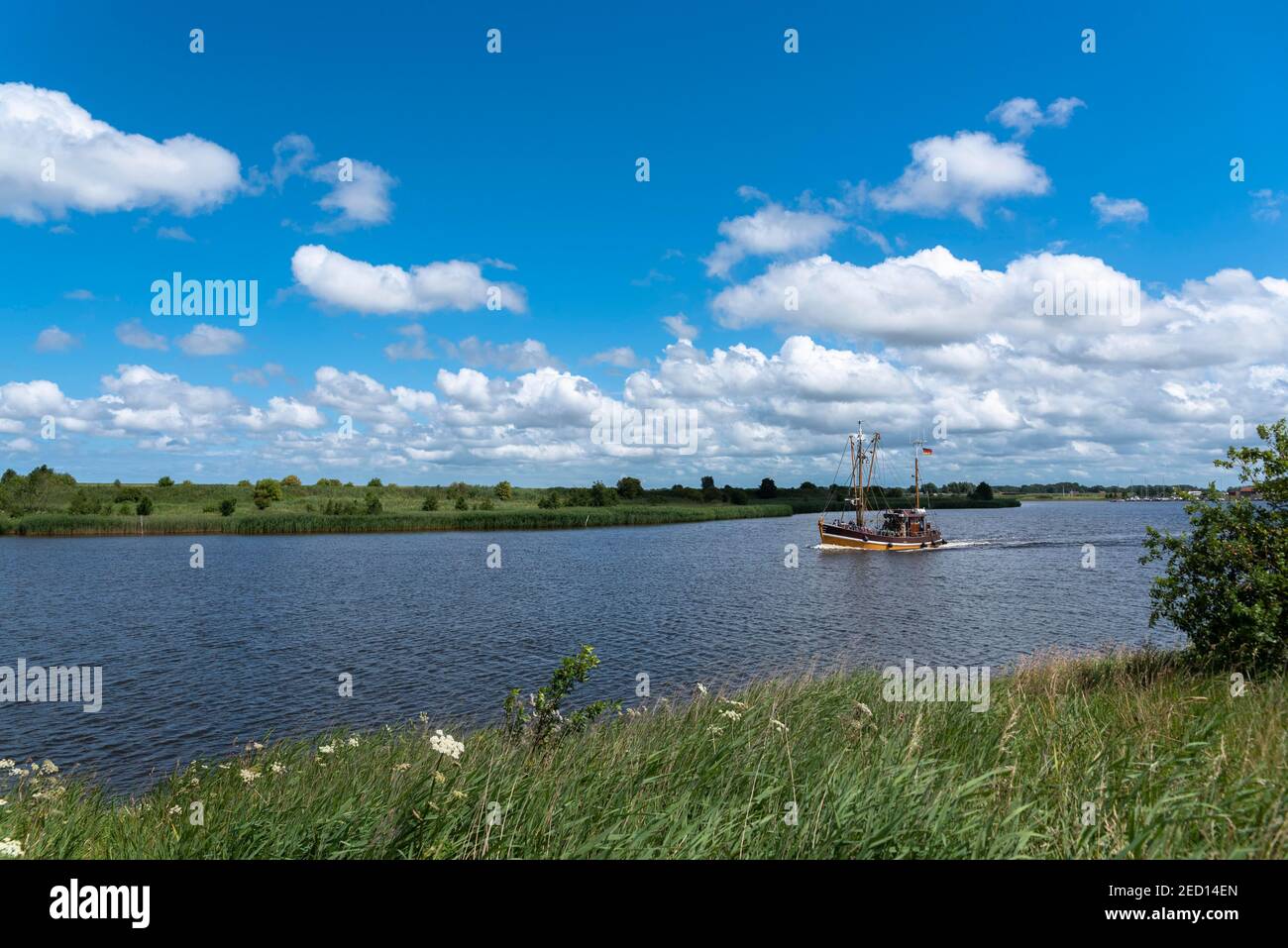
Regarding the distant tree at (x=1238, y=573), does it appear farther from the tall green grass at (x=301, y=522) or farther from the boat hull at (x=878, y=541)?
the tall green grass at (x=301, y=522)

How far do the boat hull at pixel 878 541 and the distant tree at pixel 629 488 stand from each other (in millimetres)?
85698

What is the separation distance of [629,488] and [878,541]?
94218 millimetres

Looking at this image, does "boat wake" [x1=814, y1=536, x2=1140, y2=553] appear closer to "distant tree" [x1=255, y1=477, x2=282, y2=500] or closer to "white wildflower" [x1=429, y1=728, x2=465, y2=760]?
"white wildflower" [x1=429, y1=728, x2=465, y2=760]

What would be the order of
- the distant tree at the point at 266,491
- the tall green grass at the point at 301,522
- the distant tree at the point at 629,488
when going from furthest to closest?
the distant tree at the point at 629,488
the distant tree at the point at 266,491
the tall green grass at the point at 301,522

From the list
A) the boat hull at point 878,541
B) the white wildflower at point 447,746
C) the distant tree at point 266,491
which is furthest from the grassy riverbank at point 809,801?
the distant tree at point 266,491

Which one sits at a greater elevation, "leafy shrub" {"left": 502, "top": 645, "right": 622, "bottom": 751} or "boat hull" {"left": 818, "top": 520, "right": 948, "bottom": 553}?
"leafy shrub" {"left": 502, "top": 645, "right": 622, "bottom": 751}

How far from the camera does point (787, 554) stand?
65.7m

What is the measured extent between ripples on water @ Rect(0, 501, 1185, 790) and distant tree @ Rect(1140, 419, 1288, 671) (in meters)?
10.9

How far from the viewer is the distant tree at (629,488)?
161 m

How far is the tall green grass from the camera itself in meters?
91.2

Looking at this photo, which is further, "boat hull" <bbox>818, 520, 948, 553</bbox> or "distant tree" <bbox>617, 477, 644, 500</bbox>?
"distant tree" <bbox>617, 477, 644, 500</bbox>

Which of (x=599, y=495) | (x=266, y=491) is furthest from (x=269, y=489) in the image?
(x=599, y=495)

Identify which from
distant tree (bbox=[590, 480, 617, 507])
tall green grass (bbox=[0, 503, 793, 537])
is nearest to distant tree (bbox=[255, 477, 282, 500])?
tall green grass (bbox=[0, 503, 793, 537])
